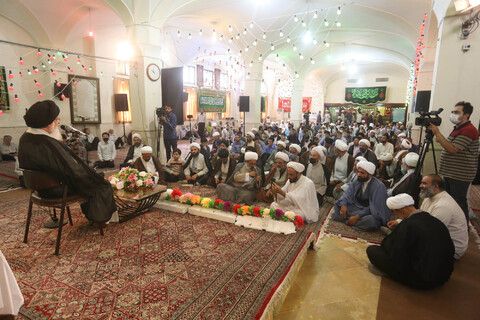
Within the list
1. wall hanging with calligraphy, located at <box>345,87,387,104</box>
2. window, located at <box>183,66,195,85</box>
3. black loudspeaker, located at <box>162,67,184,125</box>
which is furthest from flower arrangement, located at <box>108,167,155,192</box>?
wall hanging with calligraphy, located at <box>345,87,387,104</box>

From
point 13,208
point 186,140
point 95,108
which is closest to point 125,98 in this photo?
point 95,108

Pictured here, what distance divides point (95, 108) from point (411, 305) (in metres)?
9.82

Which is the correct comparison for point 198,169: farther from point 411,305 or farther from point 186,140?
point 186,140

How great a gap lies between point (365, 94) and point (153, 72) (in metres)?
17.9

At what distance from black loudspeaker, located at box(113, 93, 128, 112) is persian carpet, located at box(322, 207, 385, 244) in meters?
8.55

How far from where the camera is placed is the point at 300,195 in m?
3.27

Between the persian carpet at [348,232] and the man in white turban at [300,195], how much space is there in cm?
20

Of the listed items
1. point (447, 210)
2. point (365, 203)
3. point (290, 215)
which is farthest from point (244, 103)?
point (447, 210)

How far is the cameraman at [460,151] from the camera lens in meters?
2.71

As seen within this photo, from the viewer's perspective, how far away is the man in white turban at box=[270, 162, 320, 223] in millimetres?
3270

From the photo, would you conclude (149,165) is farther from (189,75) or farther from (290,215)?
(189,75)

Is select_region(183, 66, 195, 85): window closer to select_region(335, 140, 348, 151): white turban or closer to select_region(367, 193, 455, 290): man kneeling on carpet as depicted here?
select_region(335, 140, 348, 151): white turban

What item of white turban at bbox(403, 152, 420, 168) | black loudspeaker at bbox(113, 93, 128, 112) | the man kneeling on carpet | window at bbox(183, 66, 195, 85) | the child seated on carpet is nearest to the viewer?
the man kneeling on carpet

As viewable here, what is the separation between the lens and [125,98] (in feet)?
A: 31.6
